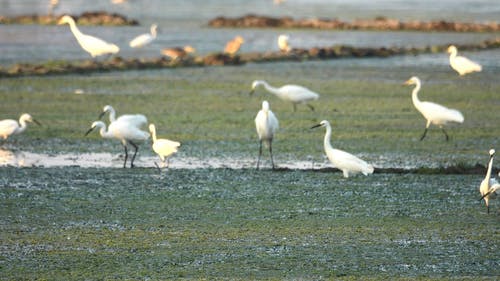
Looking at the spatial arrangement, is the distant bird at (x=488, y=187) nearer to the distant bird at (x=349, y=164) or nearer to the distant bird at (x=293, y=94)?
the distant bird at (x=349, y=164)

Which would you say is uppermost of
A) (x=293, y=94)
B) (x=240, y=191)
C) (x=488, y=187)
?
(x=488, y=187)

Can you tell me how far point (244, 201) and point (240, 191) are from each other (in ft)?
2.57

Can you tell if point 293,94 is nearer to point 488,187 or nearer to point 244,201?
point 244,201

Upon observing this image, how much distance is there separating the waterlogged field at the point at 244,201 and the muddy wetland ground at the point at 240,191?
0.04 m

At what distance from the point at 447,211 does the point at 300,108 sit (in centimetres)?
1349

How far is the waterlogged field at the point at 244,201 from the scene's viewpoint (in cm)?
1138

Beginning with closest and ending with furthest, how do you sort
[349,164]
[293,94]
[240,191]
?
[240,191] → [349,164] → [293,94]

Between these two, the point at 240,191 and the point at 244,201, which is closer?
the point at 244,201

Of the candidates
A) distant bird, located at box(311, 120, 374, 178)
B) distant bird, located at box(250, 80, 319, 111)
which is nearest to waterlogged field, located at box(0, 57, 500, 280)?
distant bird, located at box(311, 120, 374, 178)

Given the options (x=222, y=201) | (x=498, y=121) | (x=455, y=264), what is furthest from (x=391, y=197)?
(x=498, y=121)

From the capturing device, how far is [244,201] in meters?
15.2

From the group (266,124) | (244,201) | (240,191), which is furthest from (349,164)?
(266,124)

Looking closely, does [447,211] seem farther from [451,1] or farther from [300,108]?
[451,1]

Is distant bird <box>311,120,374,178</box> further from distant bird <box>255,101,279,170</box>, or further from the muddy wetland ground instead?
distant bird <box>255,101,279,170</box>
